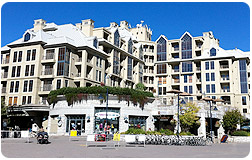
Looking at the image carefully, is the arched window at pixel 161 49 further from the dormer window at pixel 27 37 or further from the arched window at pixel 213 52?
the dormer window at pixel 27 37

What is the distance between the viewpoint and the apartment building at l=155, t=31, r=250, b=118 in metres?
58.1

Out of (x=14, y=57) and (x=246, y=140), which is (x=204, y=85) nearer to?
Result: (x=246, y=140)

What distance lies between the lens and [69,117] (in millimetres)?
36375

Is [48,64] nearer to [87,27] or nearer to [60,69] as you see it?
[60,69]

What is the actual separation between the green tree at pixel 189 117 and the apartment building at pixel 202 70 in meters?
18.6

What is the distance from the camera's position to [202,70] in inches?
2394

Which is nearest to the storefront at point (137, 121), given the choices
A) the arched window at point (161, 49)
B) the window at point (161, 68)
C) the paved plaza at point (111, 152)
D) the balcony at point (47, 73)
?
the balcony at point (47, 73)

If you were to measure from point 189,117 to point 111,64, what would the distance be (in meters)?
22.1

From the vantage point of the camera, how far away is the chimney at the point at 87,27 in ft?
171

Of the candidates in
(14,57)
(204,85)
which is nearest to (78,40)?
(14,57)

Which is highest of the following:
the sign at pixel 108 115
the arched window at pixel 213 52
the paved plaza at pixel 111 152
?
the arched window at pixel 213 52

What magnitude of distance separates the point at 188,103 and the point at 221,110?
9880mm

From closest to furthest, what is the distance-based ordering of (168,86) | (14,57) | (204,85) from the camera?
(14,57), (204,85), (168,86)

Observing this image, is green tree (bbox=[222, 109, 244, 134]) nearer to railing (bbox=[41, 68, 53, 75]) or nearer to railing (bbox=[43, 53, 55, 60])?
railing (bbox=[41, 68, 53, 75])
